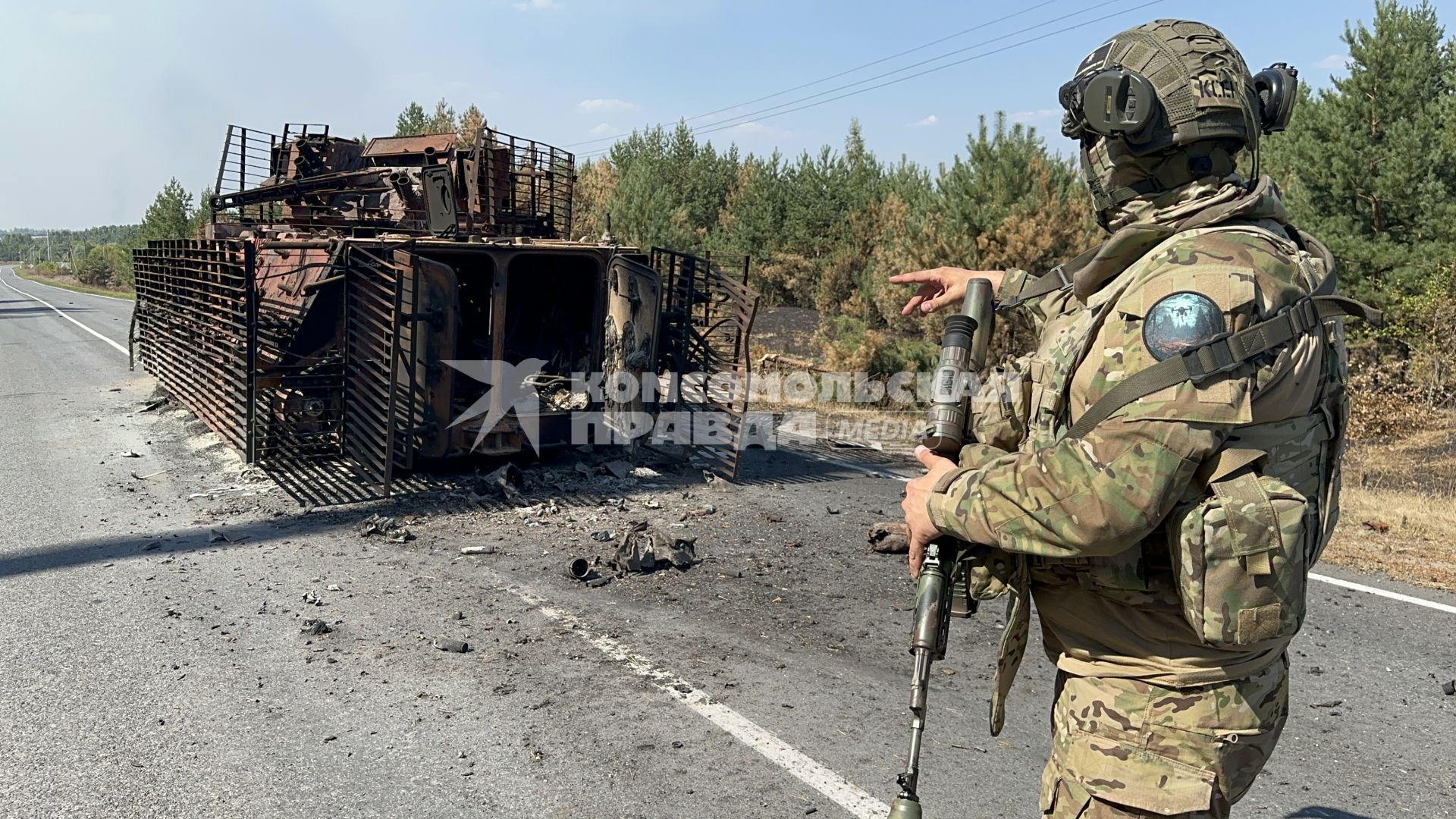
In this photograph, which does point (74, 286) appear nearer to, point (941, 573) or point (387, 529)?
point (387, 529)

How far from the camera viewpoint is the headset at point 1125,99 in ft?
6.47

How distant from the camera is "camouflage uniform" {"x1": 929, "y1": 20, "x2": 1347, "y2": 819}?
1.77 m

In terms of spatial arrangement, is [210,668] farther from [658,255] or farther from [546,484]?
[658,255]

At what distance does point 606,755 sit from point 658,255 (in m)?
6.15

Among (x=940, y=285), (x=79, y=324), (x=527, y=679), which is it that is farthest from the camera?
(x=79, y=324)

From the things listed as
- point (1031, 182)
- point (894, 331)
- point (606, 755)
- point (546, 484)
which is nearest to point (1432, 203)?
point (1031, 182)

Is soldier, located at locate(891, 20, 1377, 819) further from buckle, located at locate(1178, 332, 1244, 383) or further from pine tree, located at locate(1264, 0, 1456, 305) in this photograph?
pine tree, located at locate(1264, 0, 1456, 305)

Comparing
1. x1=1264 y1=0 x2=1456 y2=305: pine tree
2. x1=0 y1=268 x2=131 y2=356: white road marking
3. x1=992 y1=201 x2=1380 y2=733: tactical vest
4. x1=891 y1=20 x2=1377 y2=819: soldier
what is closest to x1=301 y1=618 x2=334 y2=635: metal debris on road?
x1=891 y1=20 x2=1377 y2=819: soldier

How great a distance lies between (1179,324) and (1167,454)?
0.74 ft

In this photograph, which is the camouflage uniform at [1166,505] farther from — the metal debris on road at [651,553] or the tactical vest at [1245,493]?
the metal debris on road at [651,553]

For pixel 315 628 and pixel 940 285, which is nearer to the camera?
pixel 940 285

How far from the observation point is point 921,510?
205 centimetres

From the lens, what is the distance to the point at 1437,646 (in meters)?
5.02

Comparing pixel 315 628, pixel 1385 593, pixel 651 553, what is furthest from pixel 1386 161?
pixel 315 628
